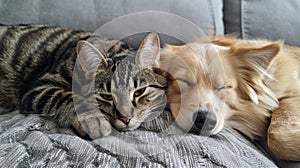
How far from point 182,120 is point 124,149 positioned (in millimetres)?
294

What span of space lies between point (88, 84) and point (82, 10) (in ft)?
1.85

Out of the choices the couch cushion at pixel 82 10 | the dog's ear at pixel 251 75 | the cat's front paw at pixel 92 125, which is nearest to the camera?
the cat's front paw at pixel 92 125

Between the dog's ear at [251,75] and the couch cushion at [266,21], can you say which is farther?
the couch cushion at [266,21]

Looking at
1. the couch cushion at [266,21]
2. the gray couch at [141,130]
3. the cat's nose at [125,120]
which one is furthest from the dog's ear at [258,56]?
the cat's nose at [125,120]

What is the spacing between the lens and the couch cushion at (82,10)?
1798 mm

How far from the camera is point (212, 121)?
52.7 inches

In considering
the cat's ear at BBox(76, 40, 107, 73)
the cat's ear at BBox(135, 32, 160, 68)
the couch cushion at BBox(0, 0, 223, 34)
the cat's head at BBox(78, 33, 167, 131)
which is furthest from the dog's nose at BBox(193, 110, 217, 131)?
the couch cushion at BBox(0, 0, 223, 34)

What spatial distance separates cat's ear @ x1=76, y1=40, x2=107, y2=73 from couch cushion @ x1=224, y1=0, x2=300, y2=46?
0.85 metres

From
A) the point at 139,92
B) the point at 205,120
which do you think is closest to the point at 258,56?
the point at 205,120

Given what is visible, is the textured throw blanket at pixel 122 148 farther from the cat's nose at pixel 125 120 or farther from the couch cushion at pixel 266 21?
the couch cushion at pixel 266 21

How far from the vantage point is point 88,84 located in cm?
136

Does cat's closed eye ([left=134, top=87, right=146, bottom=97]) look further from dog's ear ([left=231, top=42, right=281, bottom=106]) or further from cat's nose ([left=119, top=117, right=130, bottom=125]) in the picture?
dog's ear ([left=231, top=42, right=281, bottom=106])

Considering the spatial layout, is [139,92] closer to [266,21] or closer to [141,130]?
[141,130]

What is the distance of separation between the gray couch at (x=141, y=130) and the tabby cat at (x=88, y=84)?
0.05m
